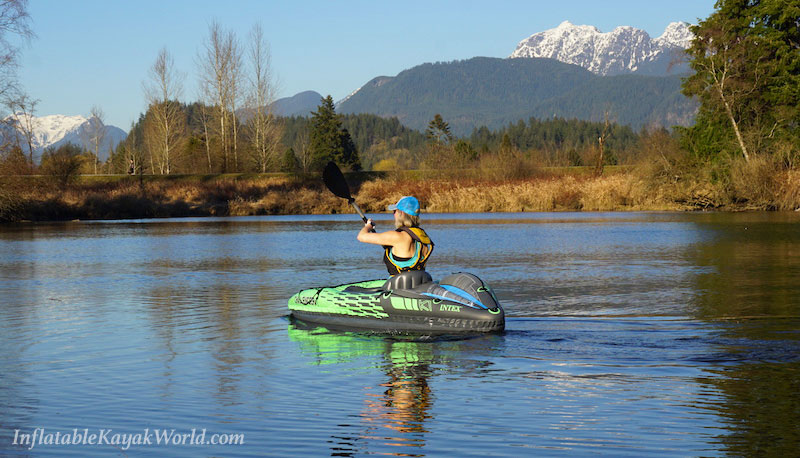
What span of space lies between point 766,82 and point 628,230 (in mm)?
17809

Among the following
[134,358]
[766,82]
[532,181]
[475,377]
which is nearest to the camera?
[475,377]

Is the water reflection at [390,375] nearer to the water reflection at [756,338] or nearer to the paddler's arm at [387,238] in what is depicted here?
the paddler's arm at [387,238]

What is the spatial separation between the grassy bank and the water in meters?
24.0

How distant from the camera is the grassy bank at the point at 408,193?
143ft

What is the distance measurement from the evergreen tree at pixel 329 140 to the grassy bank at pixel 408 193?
34.8 m

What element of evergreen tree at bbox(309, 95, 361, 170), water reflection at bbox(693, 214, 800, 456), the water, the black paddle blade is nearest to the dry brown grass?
water reflection at bbox(693, 214, 800, 456)

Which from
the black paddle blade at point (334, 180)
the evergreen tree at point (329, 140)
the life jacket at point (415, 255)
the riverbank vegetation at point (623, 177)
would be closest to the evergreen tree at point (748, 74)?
the riverbank vegetation at point (623, 177)

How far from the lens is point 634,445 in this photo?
654 centimetres

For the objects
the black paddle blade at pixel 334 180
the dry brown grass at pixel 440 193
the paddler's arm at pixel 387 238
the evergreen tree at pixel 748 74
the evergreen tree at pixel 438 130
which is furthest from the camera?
the evergreen tree at pixel 438 130

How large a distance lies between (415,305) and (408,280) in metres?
0.37

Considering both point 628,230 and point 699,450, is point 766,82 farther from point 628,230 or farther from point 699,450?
point 699,450

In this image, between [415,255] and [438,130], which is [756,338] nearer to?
[415,255]

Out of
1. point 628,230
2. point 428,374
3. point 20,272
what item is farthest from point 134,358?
point 628,230

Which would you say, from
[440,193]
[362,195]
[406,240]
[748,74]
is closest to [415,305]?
[406,240]
